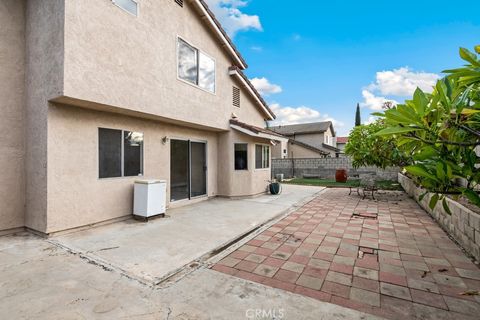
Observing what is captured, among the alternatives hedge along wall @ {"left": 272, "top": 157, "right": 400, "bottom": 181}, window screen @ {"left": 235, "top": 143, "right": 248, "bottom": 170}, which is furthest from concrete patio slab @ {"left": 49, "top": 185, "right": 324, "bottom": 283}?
hedge along wall @ {"left": 272, "top": 157, "right": 400, "bottom": 181}

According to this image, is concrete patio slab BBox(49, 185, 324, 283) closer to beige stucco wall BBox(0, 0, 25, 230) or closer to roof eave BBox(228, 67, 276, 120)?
beige stucco wall BBox(0, 0, 25, 230)

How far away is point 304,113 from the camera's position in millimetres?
48062

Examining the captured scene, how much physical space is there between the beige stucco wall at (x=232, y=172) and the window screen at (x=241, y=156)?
16 centimetres

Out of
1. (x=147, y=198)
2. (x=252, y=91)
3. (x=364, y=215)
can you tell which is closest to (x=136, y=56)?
(x=147, y=198)

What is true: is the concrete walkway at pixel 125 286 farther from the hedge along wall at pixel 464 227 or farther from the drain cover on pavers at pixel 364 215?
the drain cover on pavers at pixel 364 215

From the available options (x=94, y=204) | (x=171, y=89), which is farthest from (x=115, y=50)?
(x=94, y=204)

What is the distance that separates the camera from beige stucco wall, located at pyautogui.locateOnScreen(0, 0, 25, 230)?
588cm

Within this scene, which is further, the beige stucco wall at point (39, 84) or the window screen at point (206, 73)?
the window screen at point (206, 73)

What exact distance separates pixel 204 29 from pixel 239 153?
574 cm

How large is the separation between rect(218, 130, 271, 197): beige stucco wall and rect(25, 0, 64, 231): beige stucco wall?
7024 millimetres

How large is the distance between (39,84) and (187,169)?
18.0 feet

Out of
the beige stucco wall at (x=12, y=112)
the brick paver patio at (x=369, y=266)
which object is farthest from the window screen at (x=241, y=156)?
the beige stucco wall at (x=12, y=112)

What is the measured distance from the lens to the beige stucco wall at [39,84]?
213 inches

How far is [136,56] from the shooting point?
22.3 feet
